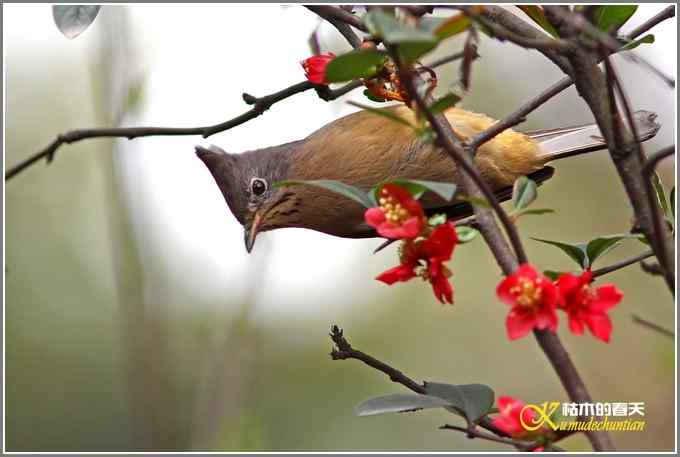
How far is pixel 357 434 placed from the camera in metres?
5.02

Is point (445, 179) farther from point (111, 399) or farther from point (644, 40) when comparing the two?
point (111, 399)

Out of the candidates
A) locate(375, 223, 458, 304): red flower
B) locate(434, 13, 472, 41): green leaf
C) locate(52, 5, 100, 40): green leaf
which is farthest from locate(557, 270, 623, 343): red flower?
locate(52, 5, 100, 40): green leaf

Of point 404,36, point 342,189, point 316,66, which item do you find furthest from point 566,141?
point 404,36

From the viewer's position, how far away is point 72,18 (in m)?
1.99

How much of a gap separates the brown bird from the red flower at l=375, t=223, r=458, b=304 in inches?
66.0

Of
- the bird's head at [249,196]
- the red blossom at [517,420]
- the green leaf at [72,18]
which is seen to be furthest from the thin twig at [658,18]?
the bird's head at [249,196]

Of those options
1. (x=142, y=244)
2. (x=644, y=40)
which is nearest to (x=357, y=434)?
(x=142, y=244)

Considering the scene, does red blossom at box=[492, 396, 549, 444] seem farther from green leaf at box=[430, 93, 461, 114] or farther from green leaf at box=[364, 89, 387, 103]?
green leaf at box=[364, 89, 387, 103]

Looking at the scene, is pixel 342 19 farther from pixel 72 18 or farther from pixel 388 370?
pixel 388 370

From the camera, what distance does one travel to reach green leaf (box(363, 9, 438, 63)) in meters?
1.23

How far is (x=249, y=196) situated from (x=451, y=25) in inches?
95.6

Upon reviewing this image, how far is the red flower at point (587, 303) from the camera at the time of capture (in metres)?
1.52

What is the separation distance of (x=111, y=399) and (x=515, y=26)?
3.93 metres

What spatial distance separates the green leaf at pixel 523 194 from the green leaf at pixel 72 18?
108 centimetres
